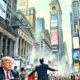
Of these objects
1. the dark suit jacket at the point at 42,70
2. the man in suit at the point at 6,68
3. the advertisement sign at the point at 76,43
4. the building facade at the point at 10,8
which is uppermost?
the building facade at the point at 10,8

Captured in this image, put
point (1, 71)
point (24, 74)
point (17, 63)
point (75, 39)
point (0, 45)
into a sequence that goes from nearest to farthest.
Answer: point (1, 71)
point (24, 74)
point (17, 63)
point (0, 45)
point (75, 39)

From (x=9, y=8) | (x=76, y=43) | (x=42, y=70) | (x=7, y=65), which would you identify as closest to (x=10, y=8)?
(x=9, y=8)

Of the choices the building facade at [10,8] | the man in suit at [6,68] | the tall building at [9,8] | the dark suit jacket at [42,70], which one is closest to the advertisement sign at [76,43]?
the building facade at [10,8]

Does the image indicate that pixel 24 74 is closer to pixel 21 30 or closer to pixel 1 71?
pixel 1 71

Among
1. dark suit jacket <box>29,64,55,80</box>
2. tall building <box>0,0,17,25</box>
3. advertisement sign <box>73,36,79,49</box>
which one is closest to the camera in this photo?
dark suit jacket <box>29,64,55,80</box>

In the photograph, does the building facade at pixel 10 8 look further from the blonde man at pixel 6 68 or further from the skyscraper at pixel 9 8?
the blonde man at pixel 6 68

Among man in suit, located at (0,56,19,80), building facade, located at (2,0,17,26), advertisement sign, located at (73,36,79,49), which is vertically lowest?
man in suit, located at (0,56,19,80)

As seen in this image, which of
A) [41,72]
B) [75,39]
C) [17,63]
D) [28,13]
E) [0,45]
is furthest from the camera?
[28,13]

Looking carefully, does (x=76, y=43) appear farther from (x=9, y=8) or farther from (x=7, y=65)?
(x=7, y=65)

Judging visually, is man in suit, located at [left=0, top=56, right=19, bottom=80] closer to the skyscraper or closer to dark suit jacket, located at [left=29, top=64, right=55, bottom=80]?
dark suit jacket, located at [left=29, top=64, right=55, bottom=80]

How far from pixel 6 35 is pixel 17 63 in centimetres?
5798

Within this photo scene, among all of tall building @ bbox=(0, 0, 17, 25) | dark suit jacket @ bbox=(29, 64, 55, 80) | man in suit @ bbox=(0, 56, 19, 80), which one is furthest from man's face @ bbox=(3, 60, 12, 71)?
tall building @ bbox=(0, 0, 17, 25)

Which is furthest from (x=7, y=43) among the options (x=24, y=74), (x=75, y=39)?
(x=24, y=74)

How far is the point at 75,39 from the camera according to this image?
128m
